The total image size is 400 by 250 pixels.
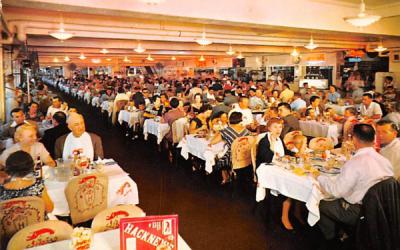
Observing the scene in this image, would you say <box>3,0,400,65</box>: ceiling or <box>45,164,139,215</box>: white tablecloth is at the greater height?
<box>3,0,400,65</box>: ceiling

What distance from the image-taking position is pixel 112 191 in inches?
149

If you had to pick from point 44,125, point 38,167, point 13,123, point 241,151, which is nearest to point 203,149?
point 241,151

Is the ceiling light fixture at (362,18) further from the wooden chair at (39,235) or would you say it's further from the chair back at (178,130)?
the wooden chair at (39,235)

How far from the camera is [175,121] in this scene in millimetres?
7289

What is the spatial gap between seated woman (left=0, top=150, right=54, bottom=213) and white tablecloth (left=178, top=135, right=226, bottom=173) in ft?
9.68

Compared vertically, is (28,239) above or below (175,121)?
below

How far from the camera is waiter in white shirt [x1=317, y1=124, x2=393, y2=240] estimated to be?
320 centimetres

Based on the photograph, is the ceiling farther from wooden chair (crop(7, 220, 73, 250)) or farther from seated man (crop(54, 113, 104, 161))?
wooden chair (crop(7, 220, 73, 250))

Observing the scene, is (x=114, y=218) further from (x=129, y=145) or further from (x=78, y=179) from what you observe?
(x=129, y=145)

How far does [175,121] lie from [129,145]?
2.62 meters

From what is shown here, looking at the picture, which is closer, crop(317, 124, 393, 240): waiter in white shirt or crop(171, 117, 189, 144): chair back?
crop(317, 124, 393, 240): waiter in white shirt

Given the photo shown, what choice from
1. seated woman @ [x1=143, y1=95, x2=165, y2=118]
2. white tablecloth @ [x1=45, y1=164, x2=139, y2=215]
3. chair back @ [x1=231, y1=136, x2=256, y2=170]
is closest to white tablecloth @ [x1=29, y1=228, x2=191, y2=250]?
white tablecloth @ [x1=45, y1=164, x2=139, y2=215]

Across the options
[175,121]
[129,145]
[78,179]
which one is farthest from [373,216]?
[129,145]

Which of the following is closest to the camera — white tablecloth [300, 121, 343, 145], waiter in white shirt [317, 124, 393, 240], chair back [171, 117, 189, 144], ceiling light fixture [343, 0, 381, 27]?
waiter in white shirt [317, 124, 393, 240]
